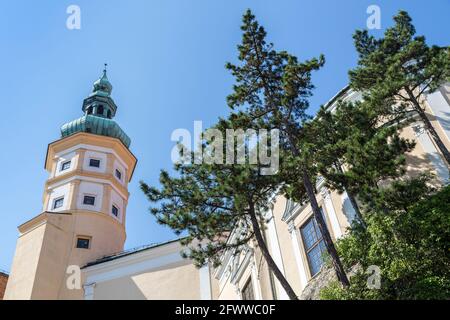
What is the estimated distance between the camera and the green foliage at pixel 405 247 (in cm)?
1025

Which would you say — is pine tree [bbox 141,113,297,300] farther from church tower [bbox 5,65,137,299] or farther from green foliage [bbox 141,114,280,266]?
church tower [bbox 5,65,137,299]

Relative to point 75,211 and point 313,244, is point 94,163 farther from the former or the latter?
point 313,244

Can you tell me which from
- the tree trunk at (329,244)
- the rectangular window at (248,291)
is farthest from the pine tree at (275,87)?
the rectangular window at (248,291)

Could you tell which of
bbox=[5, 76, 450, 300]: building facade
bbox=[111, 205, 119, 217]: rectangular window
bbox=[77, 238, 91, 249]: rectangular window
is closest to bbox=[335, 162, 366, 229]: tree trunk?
bbox=[5, 76, 450, 300]: building facade

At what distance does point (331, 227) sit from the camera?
16.2 m

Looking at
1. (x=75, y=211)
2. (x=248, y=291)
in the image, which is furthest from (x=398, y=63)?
(x=75, y=211)

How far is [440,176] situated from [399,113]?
2.39 metres

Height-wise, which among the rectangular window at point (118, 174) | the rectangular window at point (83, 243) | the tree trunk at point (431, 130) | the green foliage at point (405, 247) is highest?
the rectangular window at point (118, 174)

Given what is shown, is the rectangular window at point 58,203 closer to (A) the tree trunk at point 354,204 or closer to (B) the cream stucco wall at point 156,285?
(B) the cream stucco wall at point 156,285

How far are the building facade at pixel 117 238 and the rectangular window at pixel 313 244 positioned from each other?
0.04m

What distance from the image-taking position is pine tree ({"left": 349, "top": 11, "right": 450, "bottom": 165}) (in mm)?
14805

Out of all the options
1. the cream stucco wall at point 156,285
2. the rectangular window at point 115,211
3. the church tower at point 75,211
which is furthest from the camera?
the rectangular window at point 115,211

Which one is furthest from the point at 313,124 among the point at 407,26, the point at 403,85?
the point at 407,26

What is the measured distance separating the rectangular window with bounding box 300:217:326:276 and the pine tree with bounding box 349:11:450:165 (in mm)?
4833
